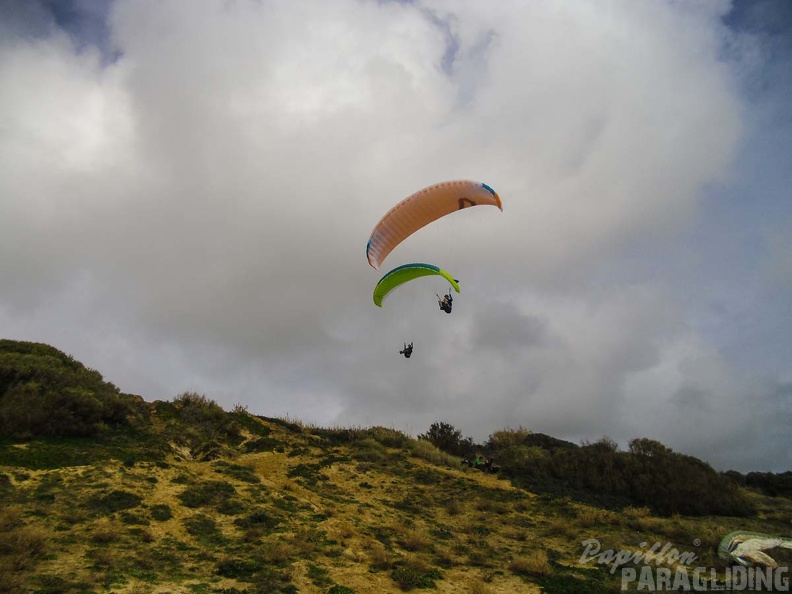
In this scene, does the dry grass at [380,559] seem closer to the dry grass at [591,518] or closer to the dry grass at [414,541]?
the dry grass at [414,541]

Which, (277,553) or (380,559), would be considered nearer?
(277,553)

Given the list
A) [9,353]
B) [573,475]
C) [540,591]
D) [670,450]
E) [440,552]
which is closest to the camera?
[540,591]

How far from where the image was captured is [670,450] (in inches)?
1046

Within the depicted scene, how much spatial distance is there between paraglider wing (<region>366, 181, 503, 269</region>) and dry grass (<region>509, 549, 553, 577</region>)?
13536 mm

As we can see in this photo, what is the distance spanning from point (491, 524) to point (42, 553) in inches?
535

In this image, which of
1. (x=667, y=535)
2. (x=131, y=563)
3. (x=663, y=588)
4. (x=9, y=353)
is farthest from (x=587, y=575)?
(x=9, y=353)

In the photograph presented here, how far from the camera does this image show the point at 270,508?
51.5 ft

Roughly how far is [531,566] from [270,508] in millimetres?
8308

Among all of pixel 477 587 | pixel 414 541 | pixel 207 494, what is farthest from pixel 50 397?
pixel 477 587

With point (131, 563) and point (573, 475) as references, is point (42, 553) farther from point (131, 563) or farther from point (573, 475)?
point (573, 475)

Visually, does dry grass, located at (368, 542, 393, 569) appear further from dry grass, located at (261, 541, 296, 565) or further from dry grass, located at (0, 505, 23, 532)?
dry grass, located at (0, 505, 23, 532)

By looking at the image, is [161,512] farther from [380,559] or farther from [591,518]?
[591,518]

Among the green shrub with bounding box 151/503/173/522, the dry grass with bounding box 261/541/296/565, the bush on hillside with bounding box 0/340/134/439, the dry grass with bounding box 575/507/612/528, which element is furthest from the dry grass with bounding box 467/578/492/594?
the bush on hillside with bounding box 0/340/134/439

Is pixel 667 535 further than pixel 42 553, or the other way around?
pixel 667 535
